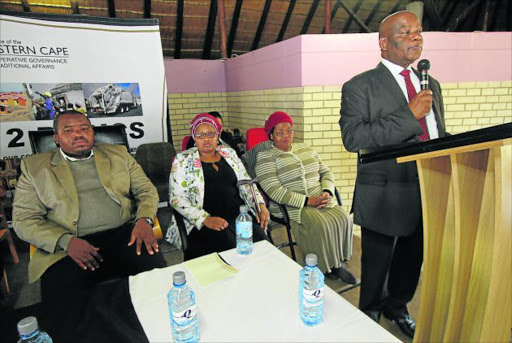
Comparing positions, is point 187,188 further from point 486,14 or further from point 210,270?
point 486,14

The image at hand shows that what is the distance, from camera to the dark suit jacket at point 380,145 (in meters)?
1.51

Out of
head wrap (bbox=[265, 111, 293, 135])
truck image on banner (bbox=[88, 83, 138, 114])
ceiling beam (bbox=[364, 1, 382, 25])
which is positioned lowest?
head wrap (bbox=[265, 111, 293, 135])

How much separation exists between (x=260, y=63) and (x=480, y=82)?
2801mm

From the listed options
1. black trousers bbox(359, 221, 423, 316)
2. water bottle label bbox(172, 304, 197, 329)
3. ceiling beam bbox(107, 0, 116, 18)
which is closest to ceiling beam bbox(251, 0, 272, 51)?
ceiling beam bbox(107, 0, 116, 18)

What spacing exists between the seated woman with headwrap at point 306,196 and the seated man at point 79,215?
99 cm

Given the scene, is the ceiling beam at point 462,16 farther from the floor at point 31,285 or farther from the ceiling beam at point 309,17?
the floor at point 31,285

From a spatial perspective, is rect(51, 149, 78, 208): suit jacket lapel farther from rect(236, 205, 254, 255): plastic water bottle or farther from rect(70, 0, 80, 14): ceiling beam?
rect(70, 0, 80, 14): ceiling beam

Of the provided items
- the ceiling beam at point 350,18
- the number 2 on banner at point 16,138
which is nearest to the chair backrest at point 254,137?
the number 2 on banner at point 16,138

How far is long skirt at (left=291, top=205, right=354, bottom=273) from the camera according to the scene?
2221 millimetres

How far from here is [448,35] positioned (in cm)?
337

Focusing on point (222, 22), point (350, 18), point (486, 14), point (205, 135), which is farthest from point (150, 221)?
point (486, 14)

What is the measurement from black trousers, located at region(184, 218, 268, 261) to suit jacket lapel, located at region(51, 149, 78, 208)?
0.77 meters

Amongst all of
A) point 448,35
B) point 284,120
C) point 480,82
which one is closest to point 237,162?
point 284,120

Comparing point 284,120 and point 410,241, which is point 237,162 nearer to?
point 284,120
